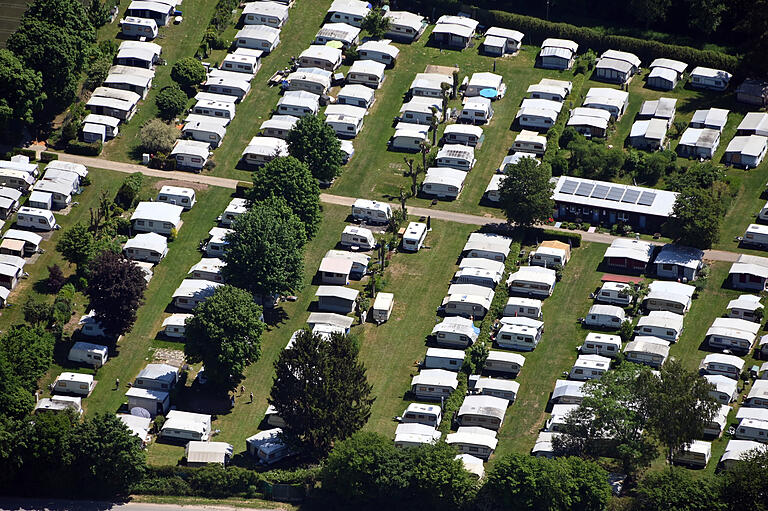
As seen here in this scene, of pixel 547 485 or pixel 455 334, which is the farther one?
pixel 455 334

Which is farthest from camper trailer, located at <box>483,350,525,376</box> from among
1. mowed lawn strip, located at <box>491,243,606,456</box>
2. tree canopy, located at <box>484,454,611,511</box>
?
tree canopy, located at <box>484,454,611,511</box>

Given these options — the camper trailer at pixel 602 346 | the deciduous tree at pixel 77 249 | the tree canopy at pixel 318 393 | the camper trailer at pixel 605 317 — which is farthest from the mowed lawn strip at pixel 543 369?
the deciduous tree at pixel 77 249

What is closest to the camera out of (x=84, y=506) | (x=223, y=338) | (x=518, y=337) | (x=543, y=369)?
(x=84, y=506)

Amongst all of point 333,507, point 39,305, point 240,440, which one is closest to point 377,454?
point 333,507

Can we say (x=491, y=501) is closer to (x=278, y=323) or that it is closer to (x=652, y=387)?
(x=652, y=387)

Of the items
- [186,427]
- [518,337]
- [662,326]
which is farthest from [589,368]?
[186,427]

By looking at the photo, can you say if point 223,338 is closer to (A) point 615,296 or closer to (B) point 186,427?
(B) point 186,427

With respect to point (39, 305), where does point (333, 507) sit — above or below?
below

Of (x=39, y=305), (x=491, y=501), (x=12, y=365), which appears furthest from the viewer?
(x=39, y=305)
